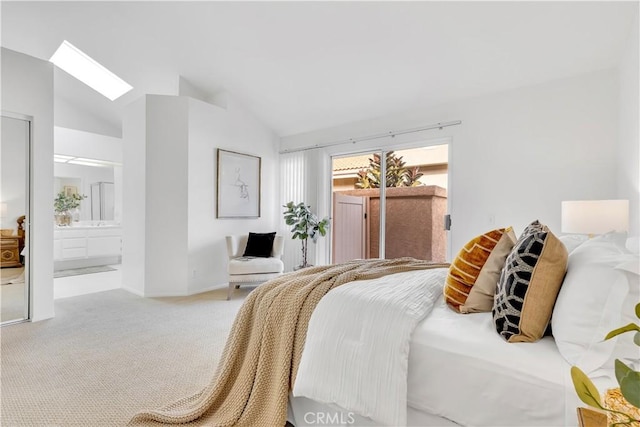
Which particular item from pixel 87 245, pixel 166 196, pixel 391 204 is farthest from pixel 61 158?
pixel 391 204

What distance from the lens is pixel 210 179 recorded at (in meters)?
4.61

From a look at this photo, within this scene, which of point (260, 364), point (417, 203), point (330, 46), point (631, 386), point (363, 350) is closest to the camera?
point (631, 386)

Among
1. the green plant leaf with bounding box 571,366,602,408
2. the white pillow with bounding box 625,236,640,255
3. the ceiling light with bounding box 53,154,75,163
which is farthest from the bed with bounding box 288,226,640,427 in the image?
the ceiling light with bounding box 53,154,75,163

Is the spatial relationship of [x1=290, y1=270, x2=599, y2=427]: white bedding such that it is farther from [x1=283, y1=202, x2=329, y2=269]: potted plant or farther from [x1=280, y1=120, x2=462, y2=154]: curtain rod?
[x1=283, y1=202, x2=329, y2=269]: potted plant

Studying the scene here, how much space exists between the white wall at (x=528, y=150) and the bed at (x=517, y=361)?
2.09m

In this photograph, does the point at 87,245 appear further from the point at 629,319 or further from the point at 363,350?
the point at 629,319

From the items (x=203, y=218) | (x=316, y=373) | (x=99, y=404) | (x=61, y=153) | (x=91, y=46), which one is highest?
(x=91, y=46)

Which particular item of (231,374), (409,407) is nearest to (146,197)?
(231,374)

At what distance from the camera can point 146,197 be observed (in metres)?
4.28

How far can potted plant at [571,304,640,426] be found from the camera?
0.53 m

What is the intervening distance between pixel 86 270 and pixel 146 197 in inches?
114

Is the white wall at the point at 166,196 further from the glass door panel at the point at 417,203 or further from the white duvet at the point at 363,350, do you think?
the white duvet at the point at 363,350

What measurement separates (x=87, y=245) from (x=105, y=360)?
4782mm

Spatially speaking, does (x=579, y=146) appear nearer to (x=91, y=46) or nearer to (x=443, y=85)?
(x=443, y=85)
